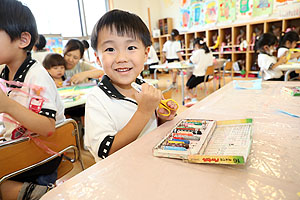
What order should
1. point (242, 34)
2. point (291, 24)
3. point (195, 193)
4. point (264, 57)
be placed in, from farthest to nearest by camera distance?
point (242, 34) → point (291, 24) → point (264, 57) → point (195, 193)

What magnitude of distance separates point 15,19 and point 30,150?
497 mm

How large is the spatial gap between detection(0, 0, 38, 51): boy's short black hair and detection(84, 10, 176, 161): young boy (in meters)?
0.30

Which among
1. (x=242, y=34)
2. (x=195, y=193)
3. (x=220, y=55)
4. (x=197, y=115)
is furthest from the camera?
(x=220, y=55)

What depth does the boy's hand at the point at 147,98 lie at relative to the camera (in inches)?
24.9

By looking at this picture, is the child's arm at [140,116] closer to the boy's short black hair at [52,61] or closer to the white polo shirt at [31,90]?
the white polo shirt at [31,90]

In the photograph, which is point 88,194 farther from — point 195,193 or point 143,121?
point 143,121

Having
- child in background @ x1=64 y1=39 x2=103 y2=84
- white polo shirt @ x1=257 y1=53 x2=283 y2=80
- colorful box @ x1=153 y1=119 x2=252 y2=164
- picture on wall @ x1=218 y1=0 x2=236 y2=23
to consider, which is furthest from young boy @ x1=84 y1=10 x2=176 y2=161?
picture on wall @ x1=218 y1=0 x2=236 y2=23

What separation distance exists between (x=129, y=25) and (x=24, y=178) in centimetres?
73

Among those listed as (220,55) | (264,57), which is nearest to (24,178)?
(264,57)

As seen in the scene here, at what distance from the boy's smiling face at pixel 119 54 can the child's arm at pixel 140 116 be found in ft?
0.45

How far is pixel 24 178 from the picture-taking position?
33.3 inches

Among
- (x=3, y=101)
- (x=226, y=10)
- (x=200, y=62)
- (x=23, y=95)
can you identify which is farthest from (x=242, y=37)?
(x=3, y=101)

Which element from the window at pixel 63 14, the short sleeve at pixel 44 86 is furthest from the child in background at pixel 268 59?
the window at pixel 63 14

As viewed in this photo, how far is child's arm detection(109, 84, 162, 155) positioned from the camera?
63cm
